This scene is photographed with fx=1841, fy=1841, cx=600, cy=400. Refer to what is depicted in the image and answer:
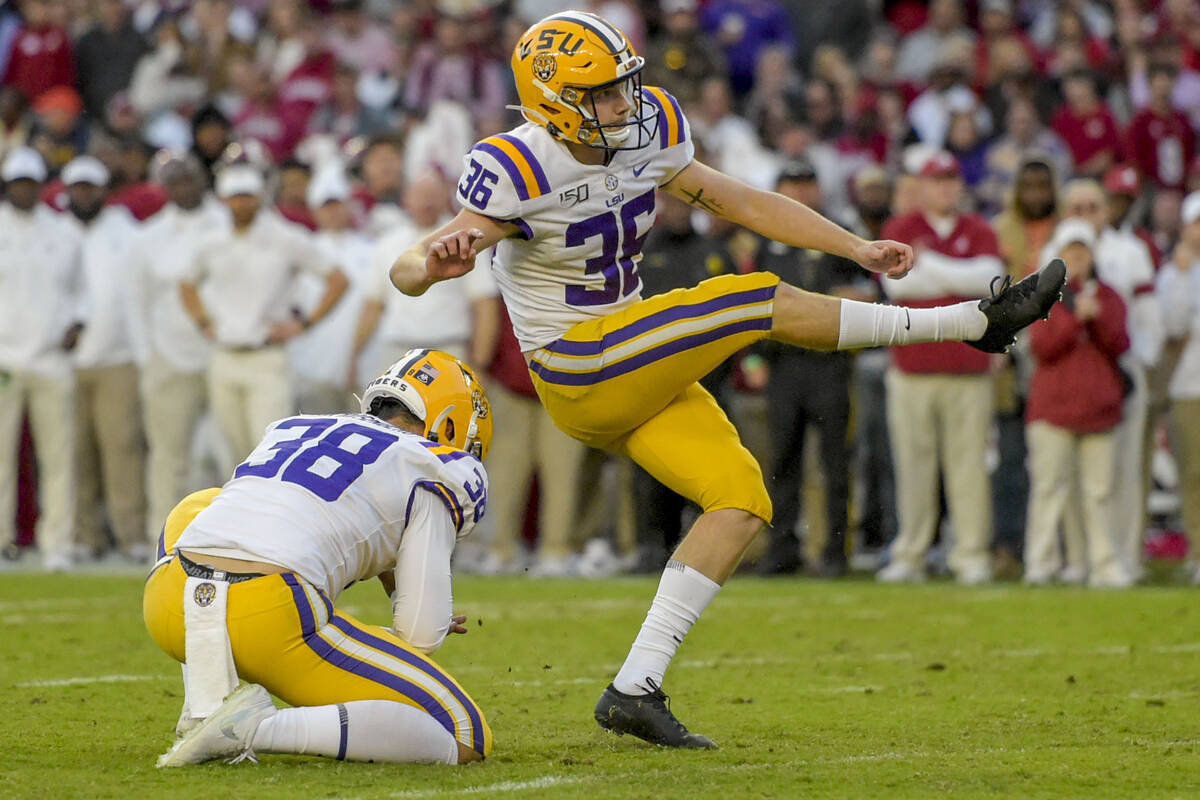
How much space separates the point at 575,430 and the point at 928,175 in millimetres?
5523

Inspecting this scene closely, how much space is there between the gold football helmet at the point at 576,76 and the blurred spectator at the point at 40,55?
448 inches

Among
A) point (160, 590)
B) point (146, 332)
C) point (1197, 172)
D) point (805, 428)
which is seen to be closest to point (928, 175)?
point (805, 428)

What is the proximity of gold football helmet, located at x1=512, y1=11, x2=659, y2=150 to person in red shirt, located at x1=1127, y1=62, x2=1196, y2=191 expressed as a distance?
9.33 meters

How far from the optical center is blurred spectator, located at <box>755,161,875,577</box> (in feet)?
34.3

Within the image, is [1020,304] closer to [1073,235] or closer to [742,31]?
[1073,235]

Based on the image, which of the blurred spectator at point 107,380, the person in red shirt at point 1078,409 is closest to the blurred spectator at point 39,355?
the blurred spectator at point 107,380

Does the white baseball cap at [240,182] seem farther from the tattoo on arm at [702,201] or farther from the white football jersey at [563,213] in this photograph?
the tattoo on arm at [702,201]

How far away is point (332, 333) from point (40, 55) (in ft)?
17.3

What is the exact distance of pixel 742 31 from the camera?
16203 mm

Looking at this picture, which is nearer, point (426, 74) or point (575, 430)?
point (575, 430)

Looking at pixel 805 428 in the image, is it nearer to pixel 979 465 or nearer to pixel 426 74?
pixel 979 465

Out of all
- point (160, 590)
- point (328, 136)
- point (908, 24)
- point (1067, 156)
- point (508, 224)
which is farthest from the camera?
point (908, 24)

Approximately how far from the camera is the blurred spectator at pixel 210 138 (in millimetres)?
13117

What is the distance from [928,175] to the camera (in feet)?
34.2
